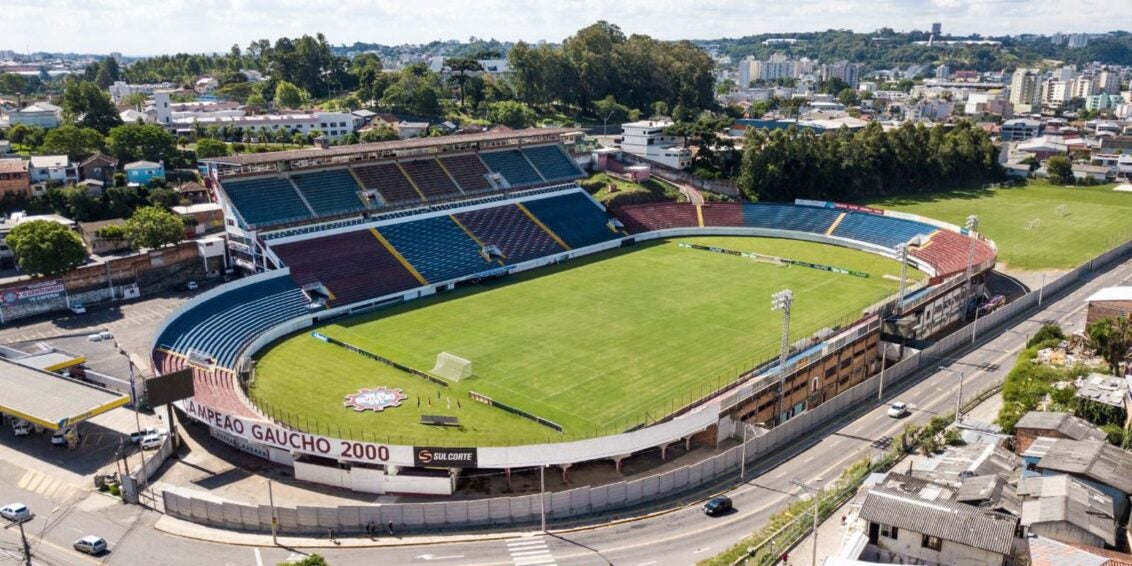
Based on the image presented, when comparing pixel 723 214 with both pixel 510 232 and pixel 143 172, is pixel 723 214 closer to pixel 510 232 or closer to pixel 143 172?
pixel 510 232

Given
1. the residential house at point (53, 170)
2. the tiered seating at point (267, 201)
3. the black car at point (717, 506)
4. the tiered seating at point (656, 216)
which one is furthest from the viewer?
the tiered seating at point (656, 216)

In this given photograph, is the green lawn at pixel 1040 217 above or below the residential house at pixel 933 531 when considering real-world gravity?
below

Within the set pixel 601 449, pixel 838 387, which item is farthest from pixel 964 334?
pixel 601 449

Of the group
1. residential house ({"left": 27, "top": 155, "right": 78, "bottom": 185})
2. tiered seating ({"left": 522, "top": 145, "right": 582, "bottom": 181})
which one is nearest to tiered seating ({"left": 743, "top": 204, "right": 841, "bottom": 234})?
tiered seating ({"left": 522, "top": 145, "right": 582, "bottom": 181})

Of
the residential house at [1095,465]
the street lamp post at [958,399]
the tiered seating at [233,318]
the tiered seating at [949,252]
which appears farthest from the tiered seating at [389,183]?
the residential house at [1095,465]

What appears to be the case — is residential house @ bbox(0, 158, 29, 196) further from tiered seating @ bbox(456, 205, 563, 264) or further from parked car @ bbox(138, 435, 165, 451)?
parked car @ bbox(138, 435, 165, 451)

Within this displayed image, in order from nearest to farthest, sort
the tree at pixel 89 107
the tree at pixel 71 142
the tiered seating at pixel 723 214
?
the tree at pixel 71 142 < the tiered seating at pixel 723 214 < the tree at pixel 89 107

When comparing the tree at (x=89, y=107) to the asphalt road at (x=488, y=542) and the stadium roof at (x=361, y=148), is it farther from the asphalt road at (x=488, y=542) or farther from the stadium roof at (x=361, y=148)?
the asphalt road at (x=488, y=542)

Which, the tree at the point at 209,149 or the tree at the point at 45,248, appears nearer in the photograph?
the tree at the point at 45,248
